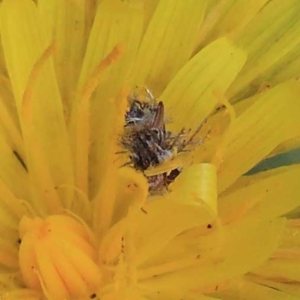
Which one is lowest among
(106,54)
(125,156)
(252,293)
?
(252,293)

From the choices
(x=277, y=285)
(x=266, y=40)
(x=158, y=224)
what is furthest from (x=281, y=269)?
(x=266, y=40)

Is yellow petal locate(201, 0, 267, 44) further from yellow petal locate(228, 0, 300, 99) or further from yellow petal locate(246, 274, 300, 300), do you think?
yellow petal locate(246, 274, 300, 300)

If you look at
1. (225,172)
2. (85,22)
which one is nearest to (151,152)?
(225,172)

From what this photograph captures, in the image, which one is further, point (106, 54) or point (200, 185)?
point (106, 54)

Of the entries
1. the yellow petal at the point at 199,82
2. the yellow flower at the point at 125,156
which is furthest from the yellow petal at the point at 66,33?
the yellow petal at the point at 199,82

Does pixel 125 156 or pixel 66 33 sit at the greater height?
pixel 66 33

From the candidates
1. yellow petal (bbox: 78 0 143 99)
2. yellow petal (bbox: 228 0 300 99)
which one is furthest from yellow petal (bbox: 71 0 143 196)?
yellow petal (bbox: 228 0 300 99)

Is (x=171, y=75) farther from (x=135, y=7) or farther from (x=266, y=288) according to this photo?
(x=266, y=288)

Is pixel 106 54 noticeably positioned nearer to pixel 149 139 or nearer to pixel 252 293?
pixel 149 139
